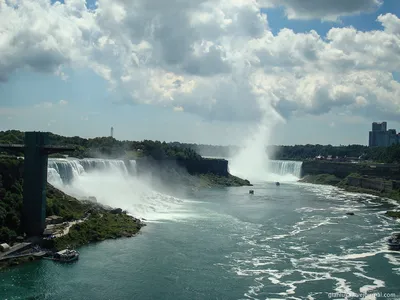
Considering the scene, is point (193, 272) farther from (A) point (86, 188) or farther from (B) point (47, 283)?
(A) point (86, 188)

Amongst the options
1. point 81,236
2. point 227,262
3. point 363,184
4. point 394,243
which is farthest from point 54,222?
point 363,184

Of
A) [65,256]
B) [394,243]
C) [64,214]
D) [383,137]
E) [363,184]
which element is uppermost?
[383,137]

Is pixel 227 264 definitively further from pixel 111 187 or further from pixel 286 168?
pixel 286 168

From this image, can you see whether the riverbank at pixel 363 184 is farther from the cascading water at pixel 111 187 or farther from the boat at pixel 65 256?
the boat at pixel 65 256

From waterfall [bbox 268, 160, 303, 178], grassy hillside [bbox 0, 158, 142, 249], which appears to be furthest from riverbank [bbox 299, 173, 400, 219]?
grassy hillside [bbox 0, 158, 142, 249]

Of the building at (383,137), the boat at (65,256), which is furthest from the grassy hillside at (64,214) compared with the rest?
the building at (383,137)

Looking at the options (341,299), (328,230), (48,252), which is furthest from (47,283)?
(328,230)

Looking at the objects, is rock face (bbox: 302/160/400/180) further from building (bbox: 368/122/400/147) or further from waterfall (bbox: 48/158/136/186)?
building (bbox: 368/122/400/147)
